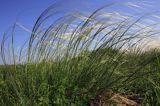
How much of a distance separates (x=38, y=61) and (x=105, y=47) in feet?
3.12

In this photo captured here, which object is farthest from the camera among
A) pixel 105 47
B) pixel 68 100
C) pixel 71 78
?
pixel 105 47

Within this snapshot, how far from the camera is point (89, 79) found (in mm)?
4914

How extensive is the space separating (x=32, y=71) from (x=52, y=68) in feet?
0.88

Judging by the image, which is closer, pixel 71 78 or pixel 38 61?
pixel 71 78

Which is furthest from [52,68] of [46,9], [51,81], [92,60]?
[46,9]

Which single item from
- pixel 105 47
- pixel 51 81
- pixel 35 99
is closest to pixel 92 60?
pixel 105 47

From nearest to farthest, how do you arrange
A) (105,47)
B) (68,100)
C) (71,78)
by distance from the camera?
(68,100)
(71,78)
(105,47)

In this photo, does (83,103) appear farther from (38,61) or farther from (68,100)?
(38,61)

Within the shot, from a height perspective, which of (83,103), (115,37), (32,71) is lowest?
(83,103)

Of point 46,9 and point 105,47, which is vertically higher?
point 46,9

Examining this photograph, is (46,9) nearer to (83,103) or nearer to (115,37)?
A: (115,37)

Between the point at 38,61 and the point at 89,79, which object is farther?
the point at 38,61

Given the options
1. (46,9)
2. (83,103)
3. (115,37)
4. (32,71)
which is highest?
(46,9)

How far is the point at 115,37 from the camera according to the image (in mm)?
5199
